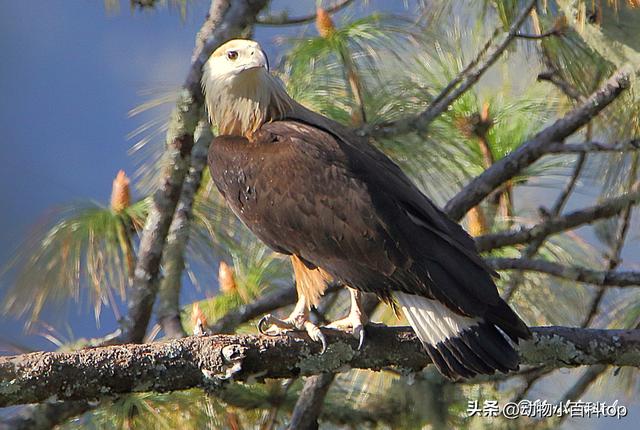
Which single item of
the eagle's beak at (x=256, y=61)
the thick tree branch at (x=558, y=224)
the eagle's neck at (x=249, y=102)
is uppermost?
→ the eagle's beak at (x=256, y=61)

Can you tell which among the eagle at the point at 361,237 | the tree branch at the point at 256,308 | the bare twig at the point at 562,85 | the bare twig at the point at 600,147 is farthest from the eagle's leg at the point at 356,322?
the bare twig at the point at 562,85

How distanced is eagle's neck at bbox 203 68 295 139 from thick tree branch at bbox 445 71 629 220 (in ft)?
2.03

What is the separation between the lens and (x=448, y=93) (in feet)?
12.4

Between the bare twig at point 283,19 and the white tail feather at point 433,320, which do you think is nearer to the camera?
the white tail feather at point 433,320

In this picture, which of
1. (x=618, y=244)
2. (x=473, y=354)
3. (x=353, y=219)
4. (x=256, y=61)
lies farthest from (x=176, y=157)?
(x=618, y=244)

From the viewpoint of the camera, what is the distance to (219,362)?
241cm

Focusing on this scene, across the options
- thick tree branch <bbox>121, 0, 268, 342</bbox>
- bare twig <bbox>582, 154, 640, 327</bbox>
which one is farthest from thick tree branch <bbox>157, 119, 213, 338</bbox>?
bare twig <bbox>582, 154, 640, 327</bbox>

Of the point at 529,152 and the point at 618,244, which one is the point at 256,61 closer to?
the point at 529,152

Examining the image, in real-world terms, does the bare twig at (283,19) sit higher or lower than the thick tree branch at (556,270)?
higher

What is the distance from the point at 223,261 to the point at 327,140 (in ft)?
3.60

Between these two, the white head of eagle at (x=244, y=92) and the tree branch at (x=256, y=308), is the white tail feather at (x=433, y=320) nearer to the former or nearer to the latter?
the tree branch at (x=256, y=308)

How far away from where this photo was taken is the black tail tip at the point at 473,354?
102 inches

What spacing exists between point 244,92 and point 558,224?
106 cm

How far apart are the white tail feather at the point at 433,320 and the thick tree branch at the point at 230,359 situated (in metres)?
0.05
